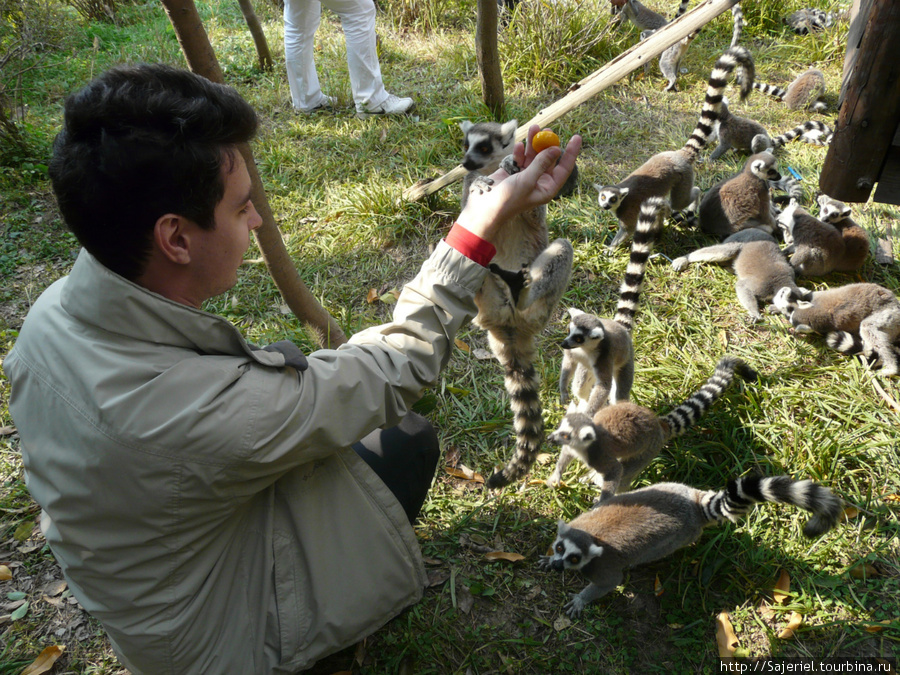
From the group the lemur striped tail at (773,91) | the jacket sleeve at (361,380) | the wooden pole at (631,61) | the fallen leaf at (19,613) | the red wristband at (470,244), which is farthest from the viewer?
the lemur striped tail at (773,91)

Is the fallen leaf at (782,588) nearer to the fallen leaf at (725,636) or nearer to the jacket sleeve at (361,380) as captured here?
the fallen leaf at (725,636)

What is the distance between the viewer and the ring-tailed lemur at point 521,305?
270 centimetres

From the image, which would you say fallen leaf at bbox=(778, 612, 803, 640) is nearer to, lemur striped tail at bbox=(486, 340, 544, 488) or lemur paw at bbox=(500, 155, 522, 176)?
lemur striped tail at bbox=(486, 340, 544, 488)

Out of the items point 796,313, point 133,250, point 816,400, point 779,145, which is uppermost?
point 133,250

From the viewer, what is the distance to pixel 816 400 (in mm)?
3057

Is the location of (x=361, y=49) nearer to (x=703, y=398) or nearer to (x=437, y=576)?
(x=703, y=398)

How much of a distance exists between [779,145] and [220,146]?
223 inches

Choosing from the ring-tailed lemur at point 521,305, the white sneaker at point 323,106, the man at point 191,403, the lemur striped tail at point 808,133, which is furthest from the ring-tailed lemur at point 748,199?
the white sneaker at point 323,106

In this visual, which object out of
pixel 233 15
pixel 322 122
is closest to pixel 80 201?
pixel 322 122

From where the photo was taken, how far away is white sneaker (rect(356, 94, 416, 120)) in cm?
616

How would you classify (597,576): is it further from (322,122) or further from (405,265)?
(322,122)

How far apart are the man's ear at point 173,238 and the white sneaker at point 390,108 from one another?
5.28m

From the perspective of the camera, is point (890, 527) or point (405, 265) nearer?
point (890, 527)

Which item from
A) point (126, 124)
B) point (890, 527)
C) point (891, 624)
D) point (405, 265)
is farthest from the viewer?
point (405, 265)
